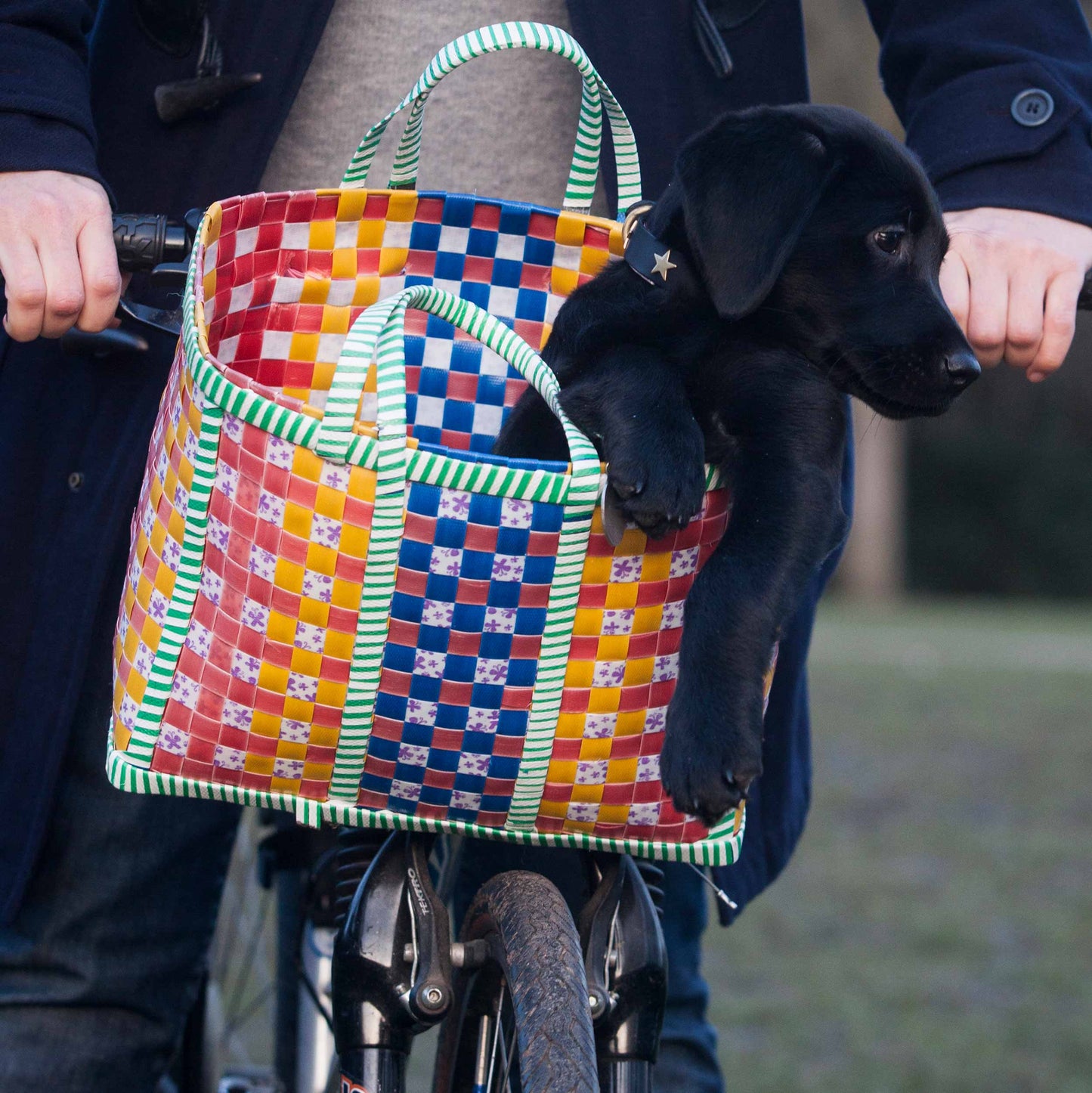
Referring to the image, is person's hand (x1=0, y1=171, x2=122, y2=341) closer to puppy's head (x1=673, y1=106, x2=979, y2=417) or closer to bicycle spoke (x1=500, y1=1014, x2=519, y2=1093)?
puppy's head (x1=673, y1=106, x2=979, y2=417)

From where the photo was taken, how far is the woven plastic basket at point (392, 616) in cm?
111

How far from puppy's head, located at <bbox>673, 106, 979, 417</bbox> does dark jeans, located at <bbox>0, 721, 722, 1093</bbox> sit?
691mm

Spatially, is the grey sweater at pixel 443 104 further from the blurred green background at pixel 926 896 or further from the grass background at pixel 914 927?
the grass background at pixel 914 927

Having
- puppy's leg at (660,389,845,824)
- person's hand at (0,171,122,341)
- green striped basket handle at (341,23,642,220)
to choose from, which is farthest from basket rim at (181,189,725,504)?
green striped basket handle at (341,23,642,220)

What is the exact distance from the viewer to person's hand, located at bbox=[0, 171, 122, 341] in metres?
1.30

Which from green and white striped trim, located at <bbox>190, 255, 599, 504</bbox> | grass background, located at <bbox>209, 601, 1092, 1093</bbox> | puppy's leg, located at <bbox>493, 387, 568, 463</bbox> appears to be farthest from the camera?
grass background, located at <bbox>209, 601, 1092, 1093</bbox>

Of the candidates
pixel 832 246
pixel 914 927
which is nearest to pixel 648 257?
pixel 832 246

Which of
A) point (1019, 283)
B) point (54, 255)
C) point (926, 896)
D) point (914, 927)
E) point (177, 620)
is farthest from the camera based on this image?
point (926, 896)

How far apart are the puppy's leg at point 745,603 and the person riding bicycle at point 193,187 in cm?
32

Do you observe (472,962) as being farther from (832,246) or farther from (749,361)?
(832,246)

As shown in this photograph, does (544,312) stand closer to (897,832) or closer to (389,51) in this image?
(389,51)

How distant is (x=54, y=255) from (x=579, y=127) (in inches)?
21.4

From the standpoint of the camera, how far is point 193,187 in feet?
5.21

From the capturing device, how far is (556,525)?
1.12 metres
